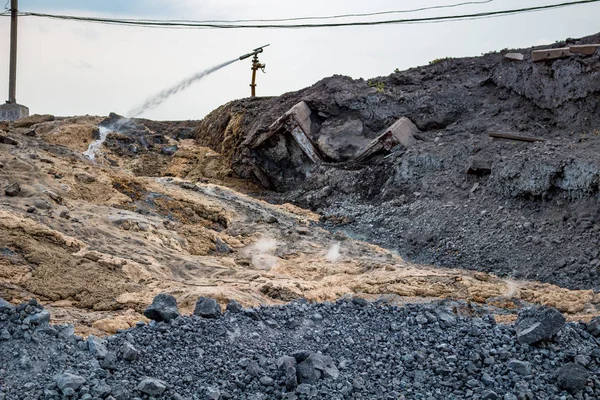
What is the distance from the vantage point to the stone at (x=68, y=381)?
175 inches

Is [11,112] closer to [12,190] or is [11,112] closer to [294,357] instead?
[12,190]

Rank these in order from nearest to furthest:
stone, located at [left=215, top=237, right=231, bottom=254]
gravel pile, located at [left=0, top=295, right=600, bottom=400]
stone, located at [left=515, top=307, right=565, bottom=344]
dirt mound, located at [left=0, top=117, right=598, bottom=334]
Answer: gravel pile, located at [left=0, top=295, right=600, bottom=400] → stone, located at [left=515, top=307, right=565, bottom=344] → dirt mound, located at [left=0, top=117, right=598, bottom=334] → stone, located at [left=215, top=237, right=231, bottom=254]

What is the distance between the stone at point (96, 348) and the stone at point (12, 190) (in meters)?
5.32

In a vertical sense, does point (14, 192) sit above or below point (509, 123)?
below

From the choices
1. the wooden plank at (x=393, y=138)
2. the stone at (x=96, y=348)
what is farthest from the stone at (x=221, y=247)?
the wooden plank at (x=393, y=138)

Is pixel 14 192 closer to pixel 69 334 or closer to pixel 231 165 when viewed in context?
pixel 69 334

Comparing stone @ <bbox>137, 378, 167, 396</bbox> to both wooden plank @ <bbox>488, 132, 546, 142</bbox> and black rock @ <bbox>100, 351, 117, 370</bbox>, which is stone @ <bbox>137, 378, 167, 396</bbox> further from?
wooden plank @ <bbox>488, 132, 546, 142</bbox>

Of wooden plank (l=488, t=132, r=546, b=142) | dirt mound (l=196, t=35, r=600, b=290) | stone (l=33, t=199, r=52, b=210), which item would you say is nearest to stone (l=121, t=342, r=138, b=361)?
stone (l=33, t=199, r=52, b=210)

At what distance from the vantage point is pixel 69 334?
17.4 ft

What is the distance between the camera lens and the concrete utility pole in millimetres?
18266

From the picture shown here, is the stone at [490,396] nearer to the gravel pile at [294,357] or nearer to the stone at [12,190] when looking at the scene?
the gravel pile at [294,357]

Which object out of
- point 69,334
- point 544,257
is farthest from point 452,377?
point 544,257

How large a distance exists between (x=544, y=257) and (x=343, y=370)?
5.96 metres

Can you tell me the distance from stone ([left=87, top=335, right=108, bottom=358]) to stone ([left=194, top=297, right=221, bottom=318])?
0.99 m
